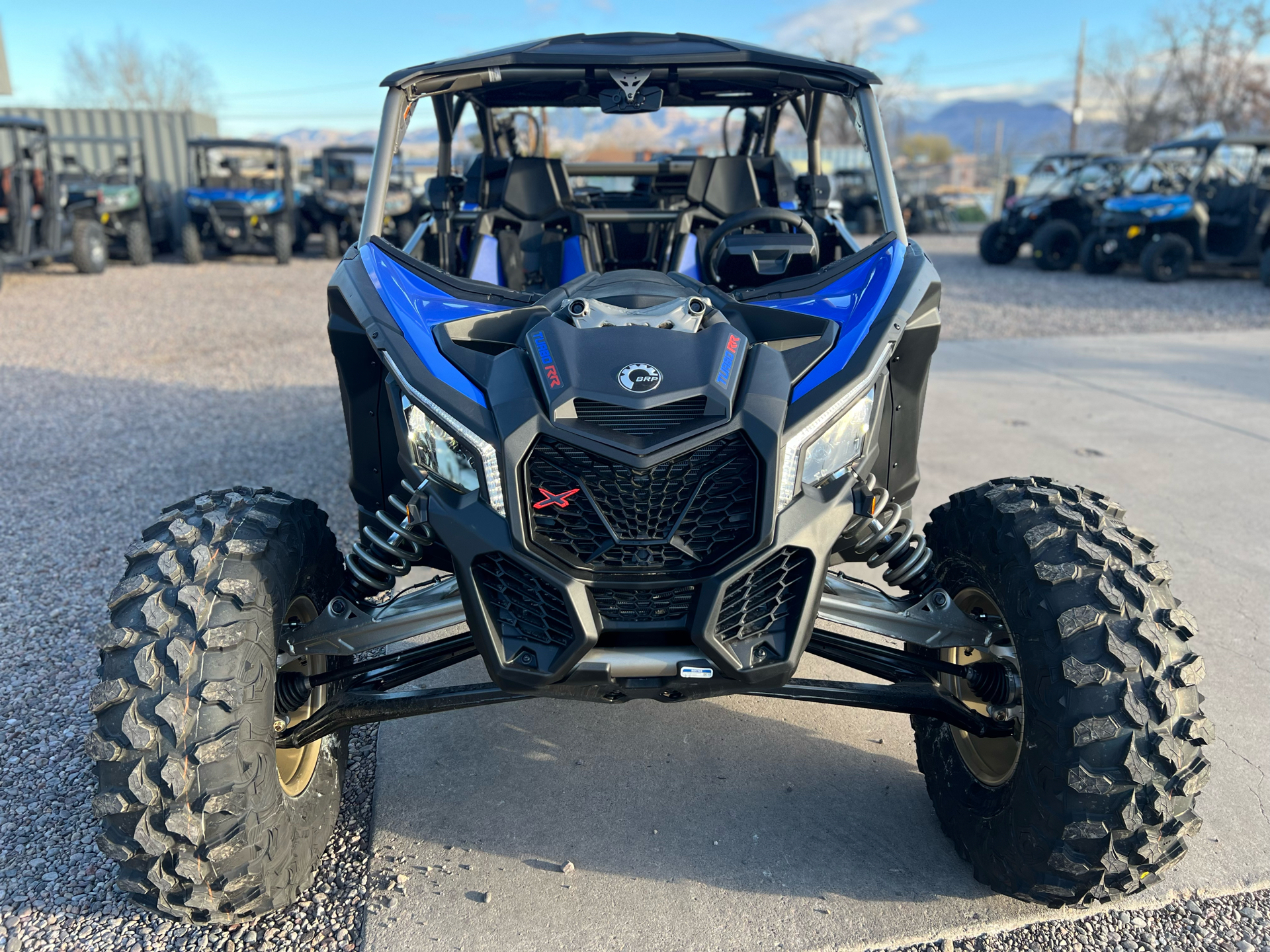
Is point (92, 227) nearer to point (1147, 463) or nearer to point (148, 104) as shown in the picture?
point (1147, 463)

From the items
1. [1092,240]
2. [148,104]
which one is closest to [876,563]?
[1092,240]

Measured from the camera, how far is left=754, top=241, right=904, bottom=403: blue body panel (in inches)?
85.2

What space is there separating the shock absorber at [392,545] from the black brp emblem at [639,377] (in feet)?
1.63

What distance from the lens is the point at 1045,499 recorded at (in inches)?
92.7

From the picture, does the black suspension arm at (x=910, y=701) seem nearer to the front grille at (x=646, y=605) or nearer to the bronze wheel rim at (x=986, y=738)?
the bronze wheel rim at (x=986, y=738)

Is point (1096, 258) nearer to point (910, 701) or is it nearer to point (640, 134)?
point (910, 701)

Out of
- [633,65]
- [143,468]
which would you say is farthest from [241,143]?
[633,65]

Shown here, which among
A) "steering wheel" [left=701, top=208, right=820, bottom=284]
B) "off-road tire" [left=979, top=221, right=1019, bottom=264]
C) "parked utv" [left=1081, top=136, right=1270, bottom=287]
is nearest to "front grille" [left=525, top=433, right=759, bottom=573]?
"steering wheel" [left=701, top=208, right=820, bottom=284]

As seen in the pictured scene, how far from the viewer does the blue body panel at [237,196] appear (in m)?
16.6

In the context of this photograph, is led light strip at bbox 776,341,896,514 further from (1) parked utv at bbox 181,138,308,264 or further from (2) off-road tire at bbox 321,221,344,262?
(2) off-road tire at bbox 321,221,344,262

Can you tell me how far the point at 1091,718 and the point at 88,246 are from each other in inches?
641

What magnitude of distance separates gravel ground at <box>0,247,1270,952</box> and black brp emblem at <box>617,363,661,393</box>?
1.37 metres

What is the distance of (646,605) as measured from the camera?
2004mm

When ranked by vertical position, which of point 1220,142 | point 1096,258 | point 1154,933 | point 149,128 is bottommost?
point 1154,933
